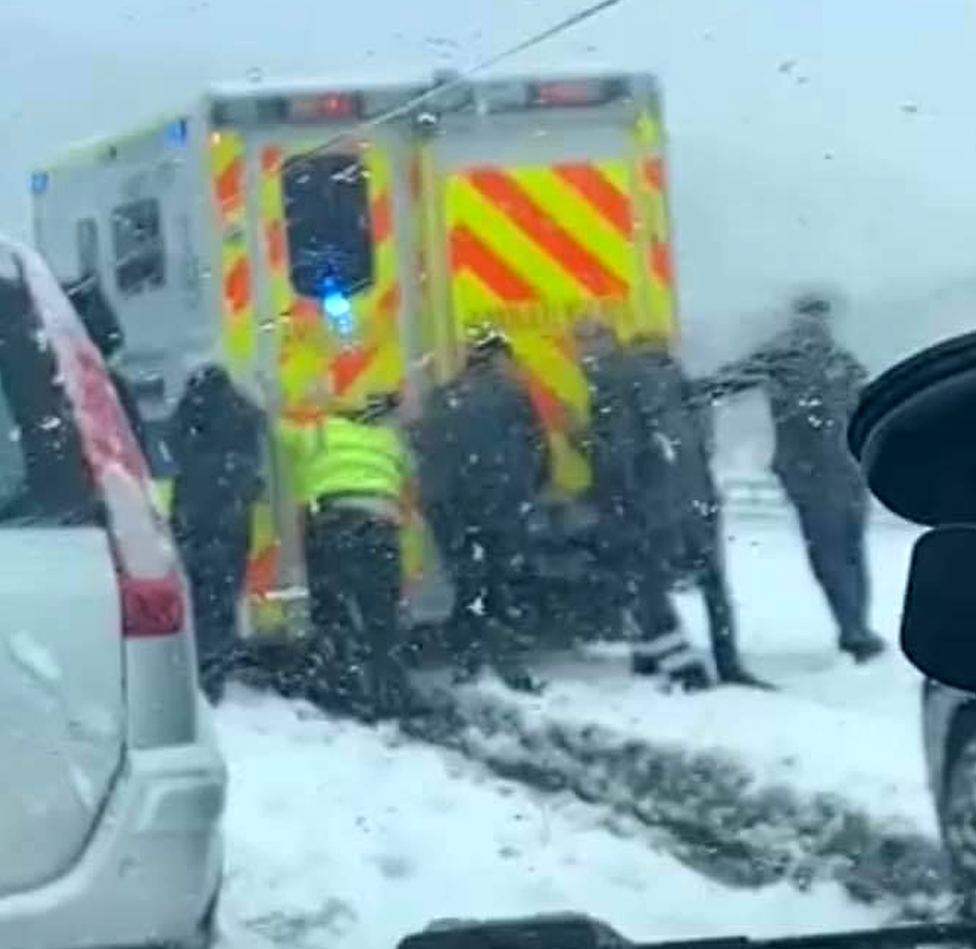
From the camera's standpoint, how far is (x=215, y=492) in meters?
6.68

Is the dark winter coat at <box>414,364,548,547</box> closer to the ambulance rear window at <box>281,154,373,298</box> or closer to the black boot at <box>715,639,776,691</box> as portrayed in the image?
the ambulance rear window at <box>281,154,373,298</box>

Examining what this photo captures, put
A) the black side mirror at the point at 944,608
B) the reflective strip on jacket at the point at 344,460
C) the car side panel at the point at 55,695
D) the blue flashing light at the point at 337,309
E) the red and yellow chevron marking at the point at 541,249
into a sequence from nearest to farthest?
the black side mirror at the point at 944,608 < the car side panel at the point at 55,695 < the reflective strip on jacket at the point at 344,460 < the blue flashing light at the point at 337,309 < the red and yellow chevron marking at the point at 541,249

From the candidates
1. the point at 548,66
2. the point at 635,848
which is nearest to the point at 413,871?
the point at 635,848

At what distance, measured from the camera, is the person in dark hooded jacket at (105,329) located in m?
5.91

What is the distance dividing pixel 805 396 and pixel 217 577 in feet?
3.82

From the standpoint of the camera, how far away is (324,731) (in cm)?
652

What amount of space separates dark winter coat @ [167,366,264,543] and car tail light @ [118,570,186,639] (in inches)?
49.7

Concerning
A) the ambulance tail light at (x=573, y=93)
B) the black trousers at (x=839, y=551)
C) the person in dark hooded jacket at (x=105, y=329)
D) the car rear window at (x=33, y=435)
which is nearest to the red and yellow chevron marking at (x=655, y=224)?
the ambulance tail light at (x=573, y=93)

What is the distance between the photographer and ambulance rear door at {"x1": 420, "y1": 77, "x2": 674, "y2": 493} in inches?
287

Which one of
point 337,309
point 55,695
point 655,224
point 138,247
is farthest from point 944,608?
point 337,309

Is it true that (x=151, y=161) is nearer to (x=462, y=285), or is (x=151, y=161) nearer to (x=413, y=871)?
(x=462, y=285)

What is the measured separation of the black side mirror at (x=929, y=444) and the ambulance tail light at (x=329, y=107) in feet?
13.6

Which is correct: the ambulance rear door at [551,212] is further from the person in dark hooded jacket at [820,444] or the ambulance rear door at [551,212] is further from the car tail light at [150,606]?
the car tail light at [150,606]

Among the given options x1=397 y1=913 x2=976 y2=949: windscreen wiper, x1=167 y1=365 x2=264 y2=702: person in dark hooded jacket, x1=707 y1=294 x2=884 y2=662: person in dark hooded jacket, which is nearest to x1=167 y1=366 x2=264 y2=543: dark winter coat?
x1=167 y1=365 x2=264 y2=702: person in dark hooded jacket
